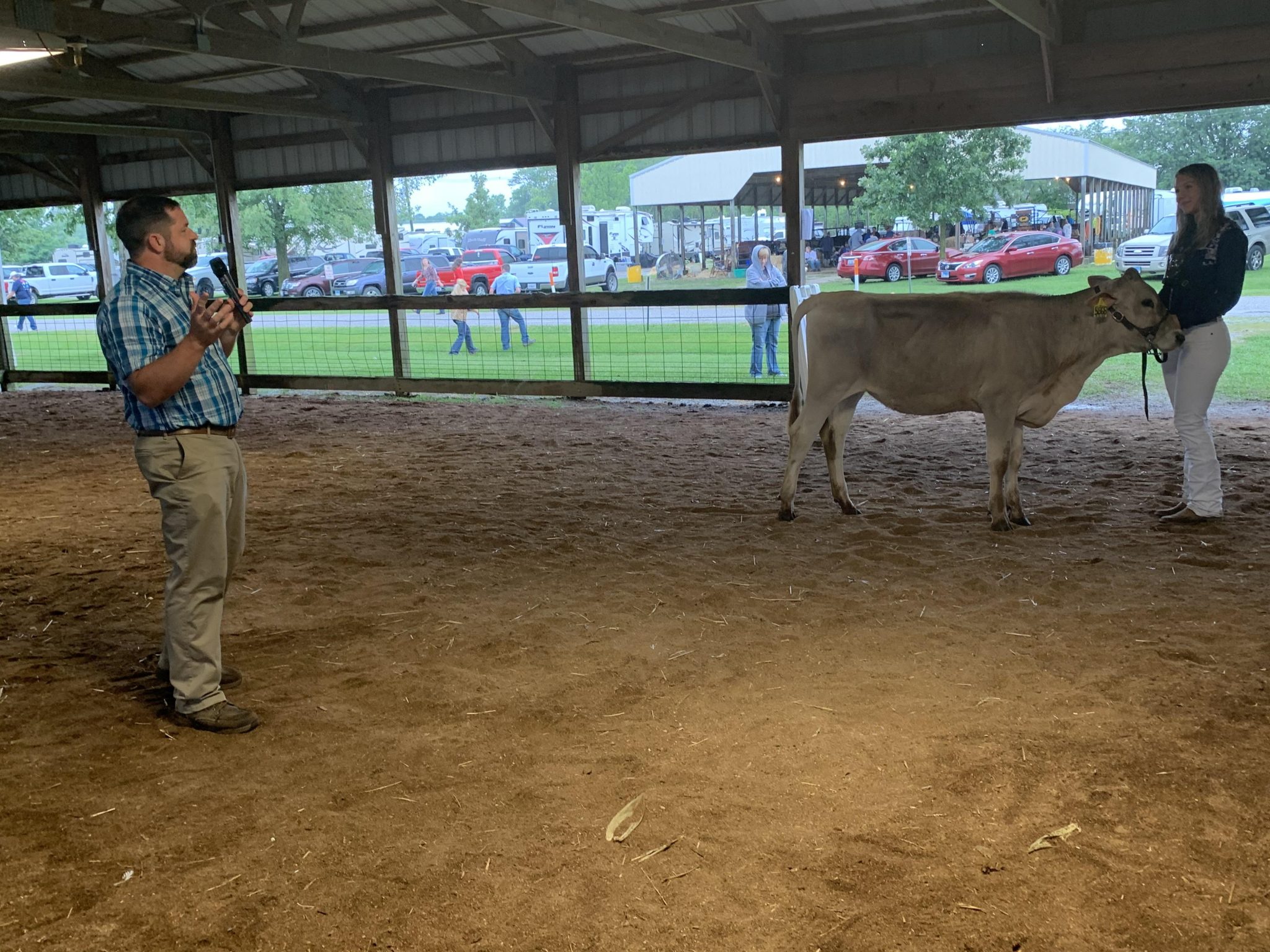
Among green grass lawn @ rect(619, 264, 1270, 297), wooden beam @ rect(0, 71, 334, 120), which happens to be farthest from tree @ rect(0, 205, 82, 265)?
wooden beam @ rect(0, 71, 334, 120)

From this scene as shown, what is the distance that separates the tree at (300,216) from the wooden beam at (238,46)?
20166 mm

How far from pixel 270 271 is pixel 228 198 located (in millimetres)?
17754

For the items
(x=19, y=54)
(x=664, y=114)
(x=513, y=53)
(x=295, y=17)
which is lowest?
(x=19, y=54)

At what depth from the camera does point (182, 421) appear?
3.56m

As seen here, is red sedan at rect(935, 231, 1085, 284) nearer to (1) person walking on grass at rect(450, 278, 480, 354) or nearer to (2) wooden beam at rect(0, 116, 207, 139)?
(1) person walking on grass at rect(450, 278, 480, 354)

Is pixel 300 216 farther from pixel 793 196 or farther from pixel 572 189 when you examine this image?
pixel 793 196

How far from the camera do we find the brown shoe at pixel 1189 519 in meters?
5.94

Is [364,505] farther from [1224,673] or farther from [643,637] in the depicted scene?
[1224,673]

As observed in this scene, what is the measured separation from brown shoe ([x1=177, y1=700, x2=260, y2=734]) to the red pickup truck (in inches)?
903

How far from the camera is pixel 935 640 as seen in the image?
14.4 feet

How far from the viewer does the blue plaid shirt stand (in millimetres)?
3447

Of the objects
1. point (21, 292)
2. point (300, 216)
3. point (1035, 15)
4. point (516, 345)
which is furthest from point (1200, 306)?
point (21, 292)

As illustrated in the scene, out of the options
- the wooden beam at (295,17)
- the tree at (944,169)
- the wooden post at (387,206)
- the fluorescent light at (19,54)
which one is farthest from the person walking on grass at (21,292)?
the fluorescent light at (19,54)

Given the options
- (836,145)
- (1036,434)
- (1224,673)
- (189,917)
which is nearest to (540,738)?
(189,917)
